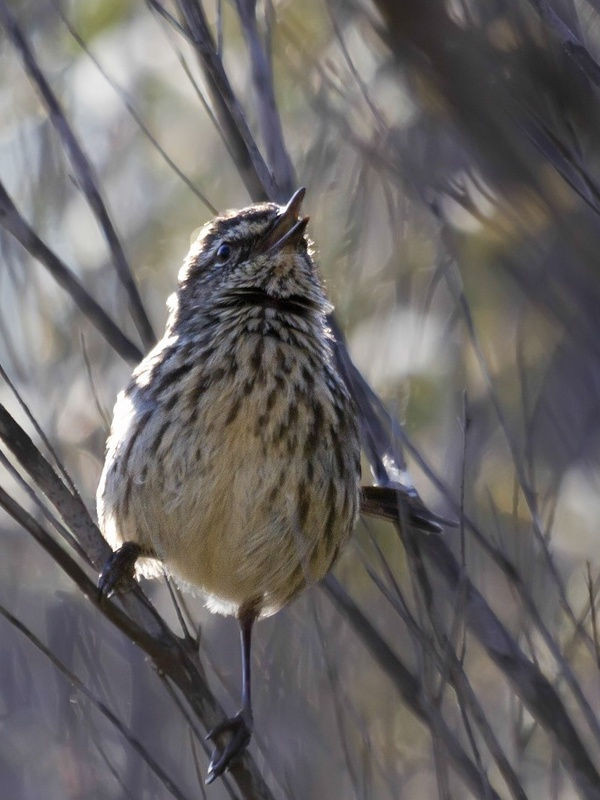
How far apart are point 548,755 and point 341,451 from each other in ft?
7.63

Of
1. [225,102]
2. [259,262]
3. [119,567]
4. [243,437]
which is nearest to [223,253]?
[259,262]

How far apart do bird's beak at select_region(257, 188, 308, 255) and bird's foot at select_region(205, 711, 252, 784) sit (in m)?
1.59

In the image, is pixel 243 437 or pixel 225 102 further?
pixel 243 437

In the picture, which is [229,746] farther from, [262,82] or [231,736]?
[262,82]

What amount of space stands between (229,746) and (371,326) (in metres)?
2.39

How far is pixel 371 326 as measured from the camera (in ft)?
18.6

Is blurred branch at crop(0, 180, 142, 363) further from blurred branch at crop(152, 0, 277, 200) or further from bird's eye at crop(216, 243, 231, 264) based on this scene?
bird's eye at crop(216, 243, 231, 264)

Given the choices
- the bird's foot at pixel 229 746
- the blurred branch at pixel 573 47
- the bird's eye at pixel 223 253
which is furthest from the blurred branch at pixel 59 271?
the blurred branch at pixel 573 47

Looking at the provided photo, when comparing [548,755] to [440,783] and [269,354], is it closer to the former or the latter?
[269,354]

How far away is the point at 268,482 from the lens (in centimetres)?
426

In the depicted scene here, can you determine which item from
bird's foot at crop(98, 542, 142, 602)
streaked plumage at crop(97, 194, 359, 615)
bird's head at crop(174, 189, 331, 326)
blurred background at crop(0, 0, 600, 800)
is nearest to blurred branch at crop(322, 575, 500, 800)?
blurred background at crop(0, 0, 600, 800)

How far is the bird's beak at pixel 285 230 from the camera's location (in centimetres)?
437

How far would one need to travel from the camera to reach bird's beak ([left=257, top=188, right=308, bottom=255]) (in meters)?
4.37

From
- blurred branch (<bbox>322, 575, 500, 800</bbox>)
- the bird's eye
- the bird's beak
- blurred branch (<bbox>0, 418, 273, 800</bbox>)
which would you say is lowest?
blurred branch (<bbox>322, 575, 500, 800</bbox>)
